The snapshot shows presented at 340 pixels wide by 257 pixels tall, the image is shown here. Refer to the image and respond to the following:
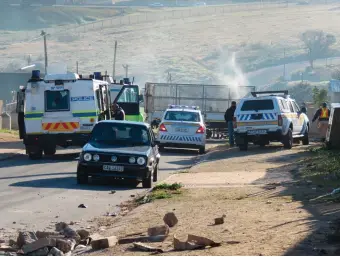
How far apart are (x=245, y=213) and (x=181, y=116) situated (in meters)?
20.3

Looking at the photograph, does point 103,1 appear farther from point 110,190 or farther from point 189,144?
point 110,190

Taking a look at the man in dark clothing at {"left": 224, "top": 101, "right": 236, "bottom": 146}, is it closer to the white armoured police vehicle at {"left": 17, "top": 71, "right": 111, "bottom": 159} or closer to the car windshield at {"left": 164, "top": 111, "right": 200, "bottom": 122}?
the car windshield at {"left": 164, "top": 111, "right": 200, "bottom": 122}

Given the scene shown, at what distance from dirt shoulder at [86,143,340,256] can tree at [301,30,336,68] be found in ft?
309

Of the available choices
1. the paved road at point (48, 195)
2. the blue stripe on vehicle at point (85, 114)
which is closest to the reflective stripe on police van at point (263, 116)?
the paved road at point (48, 195)

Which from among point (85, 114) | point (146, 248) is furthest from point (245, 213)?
point (85, 114)

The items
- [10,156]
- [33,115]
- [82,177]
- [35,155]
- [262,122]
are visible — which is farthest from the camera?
[262,122]

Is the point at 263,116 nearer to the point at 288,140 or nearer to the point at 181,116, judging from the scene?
the point at 288,140

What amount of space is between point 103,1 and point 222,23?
1186 inches

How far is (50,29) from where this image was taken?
14750cm

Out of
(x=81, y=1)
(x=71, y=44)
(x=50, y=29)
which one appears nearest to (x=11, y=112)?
(x=71, y=44)

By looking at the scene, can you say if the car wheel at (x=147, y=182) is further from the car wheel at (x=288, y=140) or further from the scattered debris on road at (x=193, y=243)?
the car wheel at (x=288, y=140)

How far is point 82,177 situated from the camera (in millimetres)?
20797

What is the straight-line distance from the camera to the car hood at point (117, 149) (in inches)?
813

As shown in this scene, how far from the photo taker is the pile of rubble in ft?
37.9
